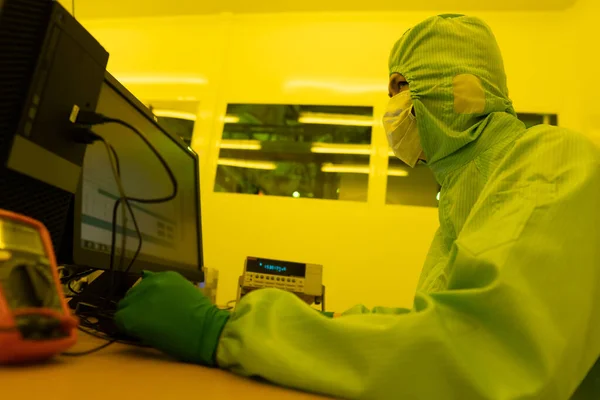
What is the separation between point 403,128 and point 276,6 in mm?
2163

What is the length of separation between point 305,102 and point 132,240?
74.6 inches

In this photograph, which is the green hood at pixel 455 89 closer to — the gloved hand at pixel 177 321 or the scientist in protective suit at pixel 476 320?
the scientist in protective suit at pixel 476 320

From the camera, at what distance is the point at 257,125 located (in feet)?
8.97

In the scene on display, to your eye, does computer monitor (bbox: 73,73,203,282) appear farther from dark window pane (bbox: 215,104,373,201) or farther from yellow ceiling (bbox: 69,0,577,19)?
yellow ceiling (bbox: 69,0,577,19)

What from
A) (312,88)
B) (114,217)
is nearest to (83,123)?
(114,217)

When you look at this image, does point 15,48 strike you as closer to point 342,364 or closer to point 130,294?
point 130,294

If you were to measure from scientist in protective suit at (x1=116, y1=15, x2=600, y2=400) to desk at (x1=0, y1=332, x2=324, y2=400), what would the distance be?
0.02 metres

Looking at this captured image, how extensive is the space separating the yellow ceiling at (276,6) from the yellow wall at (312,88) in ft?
0.17

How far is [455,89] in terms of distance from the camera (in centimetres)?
92

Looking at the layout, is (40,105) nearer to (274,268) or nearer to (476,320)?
(476,320)

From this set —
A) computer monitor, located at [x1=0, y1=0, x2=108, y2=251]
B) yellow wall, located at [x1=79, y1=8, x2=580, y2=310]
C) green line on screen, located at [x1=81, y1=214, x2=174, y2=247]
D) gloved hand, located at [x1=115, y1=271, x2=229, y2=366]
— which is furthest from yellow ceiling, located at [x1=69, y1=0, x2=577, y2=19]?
gloved hand, located at [x1=115, y1=271, x2=229, y2=366]

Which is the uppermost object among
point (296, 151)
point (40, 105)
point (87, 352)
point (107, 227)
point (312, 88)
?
point (312, 88)

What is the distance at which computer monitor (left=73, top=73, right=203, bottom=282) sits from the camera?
A: 2.53 feet

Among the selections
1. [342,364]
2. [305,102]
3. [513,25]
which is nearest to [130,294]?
[342,364]
